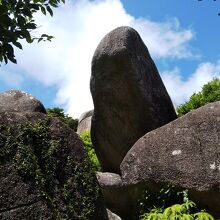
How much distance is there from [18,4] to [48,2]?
13.2 inches

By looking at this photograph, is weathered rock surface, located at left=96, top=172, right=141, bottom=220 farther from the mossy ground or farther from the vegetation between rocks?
the mossy ground

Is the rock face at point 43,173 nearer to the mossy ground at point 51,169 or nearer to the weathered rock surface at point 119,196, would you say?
the mossy ground at point 51,169

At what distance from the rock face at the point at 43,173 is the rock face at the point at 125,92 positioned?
3.91 m

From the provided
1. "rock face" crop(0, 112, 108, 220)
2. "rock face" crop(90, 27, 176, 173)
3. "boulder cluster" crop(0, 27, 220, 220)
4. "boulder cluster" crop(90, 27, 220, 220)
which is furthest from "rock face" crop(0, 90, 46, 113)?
"rock face" crop(0, 112, 108, 220)

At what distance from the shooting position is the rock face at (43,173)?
5.21 meters

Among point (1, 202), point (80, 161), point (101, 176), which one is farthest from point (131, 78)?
point (1, 202)

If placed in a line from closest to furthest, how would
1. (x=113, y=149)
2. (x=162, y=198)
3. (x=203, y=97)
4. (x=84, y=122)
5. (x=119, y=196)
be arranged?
(x=162, y=198) < (x=119, y=196) < (x=113, y=149) < (x=203, y=97) < (x=84, y=122)

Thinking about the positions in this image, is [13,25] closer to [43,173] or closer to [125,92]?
[43,173]

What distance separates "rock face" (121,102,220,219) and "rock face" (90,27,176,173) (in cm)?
134

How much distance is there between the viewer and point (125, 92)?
31.4 ft

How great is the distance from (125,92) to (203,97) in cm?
454

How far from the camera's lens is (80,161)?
564cm

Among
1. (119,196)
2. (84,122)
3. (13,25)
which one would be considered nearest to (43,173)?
(13,25)

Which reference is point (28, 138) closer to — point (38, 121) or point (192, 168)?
point (38, 121)
